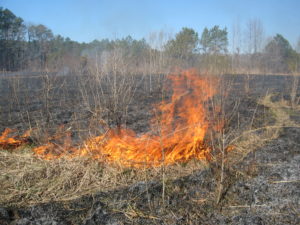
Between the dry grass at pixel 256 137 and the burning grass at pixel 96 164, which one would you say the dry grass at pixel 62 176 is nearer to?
the burning grass at pixel 96 164

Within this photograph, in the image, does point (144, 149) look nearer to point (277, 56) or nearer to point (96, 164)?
point (96, 164)

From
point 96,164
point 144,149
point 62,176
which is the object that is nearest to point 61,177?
point 62,176

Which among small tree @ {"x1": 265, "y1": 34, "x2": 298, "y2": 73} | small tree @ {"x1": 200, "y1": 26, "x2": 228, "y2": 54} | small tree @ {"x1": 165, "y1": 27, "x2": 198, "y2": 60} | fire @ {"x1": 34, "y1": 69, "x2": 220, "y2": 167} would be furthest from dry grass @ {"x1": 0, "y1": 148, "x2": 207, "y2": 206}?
small tree @ {"x1": 265, "y1": 34, "x2": 298, "y2": 73}

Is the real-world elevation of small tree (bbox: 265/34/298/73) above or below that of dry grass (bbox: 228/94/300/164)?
above

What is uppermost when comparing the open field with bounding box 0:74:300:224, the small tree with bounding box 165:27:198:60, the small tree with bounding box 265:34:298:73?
the small tree with bounding box 265:34:298:73

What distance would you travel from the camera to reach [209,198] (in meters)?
3.05

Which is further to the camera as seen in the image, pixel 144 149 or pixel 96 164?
pixel 144 149

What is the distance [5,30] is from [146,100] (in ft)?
72.7

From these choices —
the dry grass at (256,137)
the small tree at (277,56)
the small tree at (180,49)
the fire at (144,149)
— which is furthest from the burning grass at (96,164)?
the small tree at (277,56)

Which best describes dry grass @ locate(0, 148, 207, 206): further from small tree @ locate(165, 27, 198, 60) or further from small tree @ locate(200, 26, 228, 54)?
small tree @ locate(165, 27, 198, 60)

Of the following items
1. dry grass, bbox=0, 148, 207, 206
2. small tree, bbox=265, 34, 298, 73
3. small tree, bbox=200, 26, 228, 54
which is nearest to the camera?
dry grass, bbox=0, 148, 207, 206

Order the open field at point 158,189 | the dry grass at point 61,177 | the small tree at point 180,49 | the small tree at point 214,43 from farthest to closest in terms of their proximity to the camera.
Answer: the small tree at point 180,49, the small tree at point 214,43, the dry grass at point 61,177, the open field at point 158,189

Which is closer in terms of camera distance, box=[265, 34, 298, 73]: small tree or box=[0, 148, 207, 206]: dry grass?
box=[0, 148, 207, 206]: dry grass

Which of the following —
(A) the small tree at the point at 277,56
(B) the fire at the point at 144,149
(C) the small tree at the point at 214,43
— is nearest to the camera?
(B) the fire at the point at 144,149
